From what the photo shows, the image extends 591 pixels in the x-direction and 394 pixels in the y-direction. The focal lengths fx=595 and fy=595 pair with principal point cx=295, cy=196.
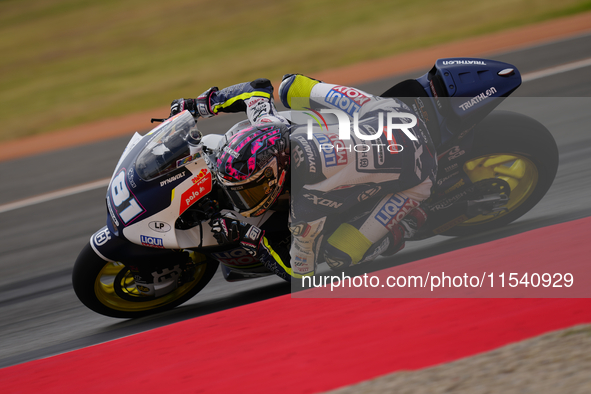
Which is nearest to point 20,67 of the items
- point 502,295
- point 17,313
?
point 17,313

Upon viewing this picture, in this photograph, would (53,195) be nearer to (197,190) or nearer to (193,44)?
(197,190)

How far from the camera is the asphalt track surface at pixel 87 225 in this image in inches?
163

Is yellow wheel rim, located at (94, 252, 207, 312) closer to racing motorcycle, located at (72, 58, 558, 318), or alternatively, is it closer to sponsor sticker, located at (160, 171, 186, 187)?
racing motorcycle, located at (72, 58, 558, 318)

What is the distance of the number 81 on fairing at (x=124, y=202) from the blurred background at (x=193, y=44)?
7.61 m

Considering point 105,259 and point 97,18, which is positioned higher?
point 97,18

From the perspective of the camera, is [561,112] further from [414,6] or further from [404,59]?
[414,6]

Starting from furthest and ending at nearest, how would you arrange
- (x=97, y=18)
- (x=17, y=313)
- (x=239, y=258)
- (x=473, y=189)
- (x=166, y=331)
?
(x=97, y=18), (x=17, y=313), (x=473, y=189), (x=239, y=258), (x=166, y=331)

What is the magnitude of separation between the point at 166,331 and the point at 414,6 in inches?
503

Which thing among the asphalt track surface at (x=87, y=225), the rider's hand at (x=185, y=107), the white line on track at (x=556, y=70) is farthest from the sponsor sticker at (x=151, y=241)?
the white line on track at (x=556, y=70)

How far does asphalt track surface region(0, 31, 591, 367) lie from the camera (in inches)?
163

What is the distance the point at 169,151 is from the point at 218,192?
44 cm

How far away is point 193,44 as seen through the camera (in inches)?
595

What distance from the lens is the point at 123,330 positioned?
397cm

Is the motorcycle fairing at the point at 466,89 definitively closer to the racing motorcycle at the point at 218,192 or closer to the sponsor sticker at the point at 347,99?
the racing motorcycle at the point at 218,192
